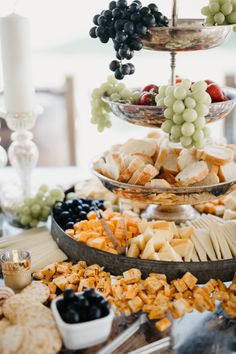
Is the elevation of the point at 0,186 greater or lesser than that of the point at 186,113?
lesser

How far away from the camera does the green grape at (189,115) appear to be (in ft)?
4.27

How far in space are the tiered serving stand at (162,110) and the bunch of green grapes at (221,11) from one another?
4 cm

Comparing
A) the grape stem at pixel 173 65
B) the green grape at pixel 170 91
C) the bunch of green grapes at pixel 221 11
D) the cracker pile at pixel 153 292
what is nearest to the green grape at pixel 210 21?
the bunch of green grapes at pixel 221 11

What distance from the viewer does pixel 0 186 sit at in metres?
1.95

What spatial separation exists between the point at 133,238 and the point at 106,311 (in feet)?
1.23

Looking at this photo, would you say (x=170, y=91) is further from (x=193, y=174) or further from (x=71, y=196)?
(x=71, y=196)

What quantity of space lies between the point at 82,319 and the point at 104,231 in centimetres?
46

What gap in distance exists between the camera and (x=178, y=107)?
1.31 meters

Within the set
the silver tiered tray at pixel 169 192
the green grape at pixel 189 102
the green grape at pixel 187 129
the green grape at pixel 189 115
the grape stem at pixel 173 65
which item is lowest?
the silver tiered tray at pixel 169 192

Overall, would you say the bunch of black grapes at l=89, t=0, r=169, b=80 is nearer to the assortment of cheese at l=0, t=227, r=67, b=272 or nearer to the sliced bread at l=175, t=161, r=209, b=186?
the sliced bread at l=175, t=161, r=209, b=186

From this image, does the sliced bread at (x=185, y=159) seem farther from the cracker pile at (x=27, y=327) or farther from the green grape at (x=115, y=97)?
the cracker pile at (x=27, y=327)

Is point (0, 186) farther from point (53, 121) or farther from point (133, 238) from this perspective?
point (53, 121)

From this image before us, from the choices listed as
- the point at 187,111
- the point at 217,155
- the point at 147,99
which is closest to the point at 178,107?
the point at 187,111

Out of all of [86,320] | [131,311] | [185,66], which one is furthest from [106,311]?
[185,66]
